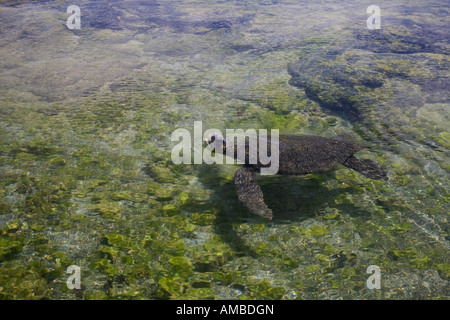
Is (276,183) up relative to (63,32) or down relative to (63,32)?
down

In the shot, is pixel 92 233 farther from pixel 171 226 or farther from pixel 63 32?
pixel 63 32

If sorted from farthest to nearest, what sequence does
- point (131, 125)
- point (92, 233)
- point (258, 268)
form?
1. point (131, 125)
2. point (92, 233)
3. point (258, 268)

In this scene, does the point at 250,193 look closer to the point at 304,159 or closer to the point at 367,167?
the point at 304,159

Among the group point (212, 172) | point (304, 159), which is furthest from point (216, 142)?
point (304, 159)

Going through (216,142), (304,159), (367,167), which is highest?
(216,142)

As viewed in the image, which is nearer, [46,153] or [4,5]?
[46,153]

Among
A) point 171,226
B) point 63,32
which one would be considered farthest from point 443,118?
point 63,32

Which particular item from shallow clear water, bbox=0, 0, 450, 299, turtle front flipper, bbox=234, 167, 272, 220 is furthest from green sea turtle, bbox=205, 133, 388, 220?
shallow clear water, bbox=0, 0, 450, 299
